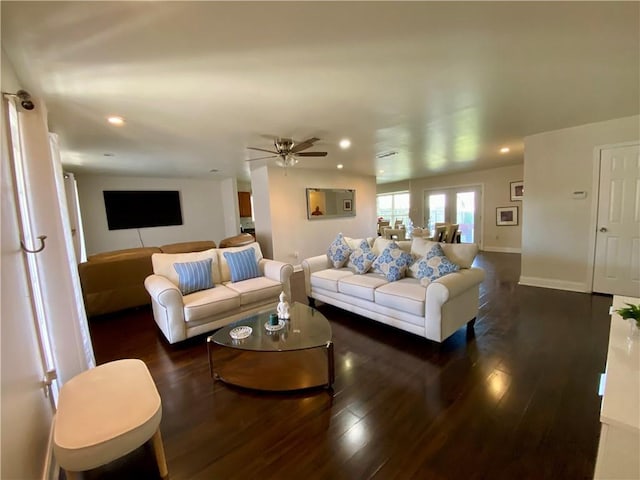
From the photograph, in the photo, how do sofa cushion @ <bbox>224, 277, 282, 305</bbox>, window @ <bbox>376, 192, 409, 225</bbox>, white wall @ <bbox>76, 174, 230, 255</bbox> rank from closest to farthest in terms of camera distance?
sofa cushion @ <bbox>224, 277, 282, 305</bbox>, white wall @ <bbox>76, 174, 230, 255</bbox>, window @ <bbox>376, 192, 409, 225</bbox>

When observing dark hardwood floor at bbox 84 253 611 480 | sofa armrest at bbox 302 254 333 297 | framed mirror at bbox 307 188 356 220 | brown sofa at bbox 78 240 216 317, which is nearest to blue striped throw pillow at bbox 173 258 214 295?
dark hardwood floor at bbox 84 253 611 480

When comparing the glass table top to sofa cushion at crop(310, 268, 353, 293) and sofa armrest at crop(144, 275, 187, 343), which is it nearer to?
sofa armrest at crop(144, 275, 187, 343)

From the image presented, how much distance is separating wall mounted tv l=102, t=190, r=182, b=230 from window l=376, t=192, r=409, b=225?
655cm

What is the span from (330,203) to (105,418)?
19.0 ft

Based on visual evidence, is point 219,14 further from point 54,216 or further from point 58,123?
point 58,123

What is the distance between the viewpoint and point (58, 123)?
2844mm

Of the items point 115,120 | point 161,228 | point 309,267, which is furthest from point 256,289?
point 161,228

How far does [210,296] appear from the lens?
2.88 meters

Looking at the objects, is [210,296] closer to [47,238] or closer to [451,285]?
[47,238]

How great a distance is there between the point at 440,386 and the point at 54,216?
2.90 metres

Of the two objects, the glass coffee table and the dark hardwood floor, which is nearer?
the dark hardwood floor

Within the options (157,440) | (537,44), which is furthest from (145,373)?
(537,44)

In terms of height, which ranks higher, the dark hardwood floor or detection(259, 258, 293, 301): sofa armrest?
detection(259, 258, 293, 301): sofa armrest

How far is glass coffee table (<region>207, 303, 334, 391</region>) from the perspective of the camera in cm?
204
